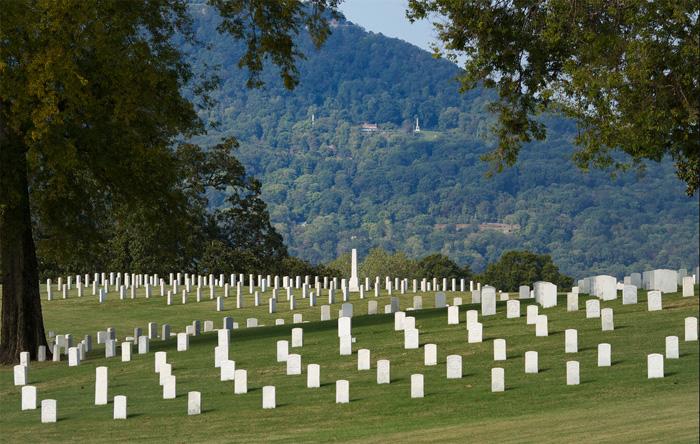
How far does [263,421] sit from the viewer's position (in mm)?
19781

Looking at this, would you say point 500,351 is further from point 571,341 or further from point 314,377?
point 314,377

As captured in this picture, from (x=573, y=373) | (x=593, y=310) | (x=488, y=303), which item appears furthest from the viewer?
(x=488, y=303)

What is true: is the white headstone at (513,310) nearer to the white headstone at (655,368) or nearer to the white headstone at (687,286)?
the white headstone at (687,286)

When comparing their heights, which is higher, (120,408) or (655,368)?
(655,368)

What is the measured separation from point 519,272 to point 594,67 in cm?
5682

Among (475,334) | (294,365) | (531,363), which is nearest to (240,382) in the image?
(294,365)

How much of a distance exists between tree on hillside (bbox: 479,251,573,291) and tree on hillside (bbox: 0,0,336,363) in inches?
1953

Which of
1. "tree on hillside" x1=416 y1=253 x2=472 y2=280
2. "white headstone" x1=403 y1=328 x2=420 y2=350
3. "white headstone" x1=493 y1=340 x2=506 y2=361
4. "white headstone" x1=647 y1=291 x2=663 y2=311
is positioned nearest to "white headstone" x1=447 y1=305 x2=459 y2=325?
"white headstone" x1=403 y1=328 x2=420 y2=350

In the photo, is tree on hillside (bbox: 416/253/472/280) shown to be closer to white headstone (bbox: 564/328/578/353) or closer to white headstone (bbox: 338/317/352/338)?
white headstone (bbox: 338/317/352/338)

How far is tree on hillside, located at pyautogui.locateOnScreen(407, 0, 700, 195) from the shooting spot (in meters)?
25.3

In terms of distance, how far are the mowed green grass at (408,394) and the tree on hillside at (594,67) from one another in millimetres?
3680

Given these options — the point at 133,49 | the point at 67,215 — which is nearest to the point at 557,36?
the point at 133,49

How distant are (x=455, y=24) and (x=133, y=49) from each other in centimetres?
821

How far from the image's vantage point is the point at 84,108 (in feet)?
103
